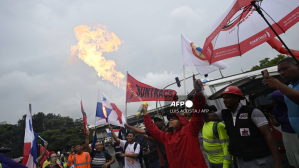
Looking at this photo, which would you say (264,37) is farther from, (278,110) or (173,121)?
(173,121)

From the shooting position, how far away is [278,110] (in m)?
3.88

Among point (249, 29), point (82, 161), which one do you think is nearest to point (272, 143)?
point (249, 29)

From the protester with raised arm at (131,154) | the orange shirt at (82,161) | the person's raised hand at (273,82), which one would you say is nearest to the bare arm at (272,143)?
the person's raised hand at (273,82)

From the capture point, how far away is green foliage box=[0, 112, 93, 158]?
42.6 meters

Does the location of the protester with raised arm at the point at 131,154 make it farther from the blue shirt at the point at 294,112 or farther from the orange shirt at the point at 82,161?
the blue shirt at the point at 294,112

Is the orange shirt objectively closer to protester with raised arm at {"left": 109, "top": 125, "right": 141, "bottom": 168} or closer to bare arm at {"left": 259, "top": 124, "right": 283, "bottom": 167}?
protester with raised arm at {"left": 109, "top": 125, "right": 141, "bottom": 168}

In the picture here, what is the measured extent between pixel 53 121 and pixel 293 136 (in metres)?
59.1

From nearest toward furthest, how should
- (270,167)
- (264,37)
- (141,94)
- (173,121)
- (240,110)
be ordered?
(270,167) < (240,110) < (173,121) < (264,37) < (141,94)

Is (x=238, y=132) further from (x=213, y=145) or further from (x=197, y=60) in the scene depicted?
(x=197, y=60)

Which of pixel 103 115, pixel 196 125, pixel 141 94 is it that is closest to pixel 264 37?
pixel 196 125

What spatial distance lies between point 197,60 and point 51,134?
49.3 m

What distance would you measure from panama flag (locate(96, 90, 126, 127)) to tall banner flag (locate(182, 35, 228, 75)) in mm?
3526

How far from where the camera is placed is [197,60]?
687 centimetres

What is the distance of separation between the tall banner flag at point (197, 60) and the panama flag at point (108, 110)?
353cm
